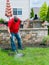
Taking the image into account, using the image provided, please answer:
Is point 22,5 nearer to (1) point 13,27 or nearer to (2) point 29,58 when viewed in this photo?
(1) point 13,27

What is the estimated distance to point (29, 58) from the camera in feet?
39.4

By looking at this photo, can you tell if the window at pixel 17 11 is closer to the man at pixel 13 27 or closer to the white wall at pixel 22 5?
the white wall at pixel 22 5

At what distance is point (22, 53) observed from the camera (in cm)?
1298

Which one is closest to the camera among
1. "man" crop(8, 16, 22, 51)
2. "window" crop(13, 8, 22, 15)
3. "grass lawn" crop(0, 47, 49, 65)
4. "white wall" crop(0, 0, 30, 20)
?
"grass lawn" crop(0, 47, 49, 65)

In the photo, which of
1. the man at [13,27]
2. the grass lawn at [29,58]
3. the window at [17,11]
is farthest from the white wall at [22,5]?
the grass lawn at [29,58]

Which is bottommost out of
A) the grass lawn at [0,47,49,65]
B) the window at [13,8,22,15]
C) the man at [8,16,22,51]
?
the window at [13,8,22,15]

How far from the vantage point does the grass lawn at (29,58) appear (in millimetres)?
11180

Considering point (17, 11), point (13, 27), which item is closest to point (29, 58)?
point (13, 27)

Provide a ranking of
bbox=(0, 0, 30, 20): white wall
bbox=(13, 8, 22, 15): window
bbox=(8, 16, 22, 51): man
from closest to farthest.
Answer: bbox=(8, 16, 22, 51): man < bbox=(0, 0, 30, 20): white wall < bbox=(13, 8, 22, 15): window

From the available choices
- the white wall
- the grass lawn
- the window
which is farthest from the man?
the window

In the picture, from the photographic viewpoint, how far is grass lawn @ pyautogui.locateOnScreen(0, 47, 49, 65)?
11.2 metres

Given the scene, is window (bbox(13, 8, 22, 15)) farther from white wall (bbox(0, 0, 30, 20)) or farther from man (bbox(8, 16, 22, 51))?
man (bbox(8, 16, 22, 51))

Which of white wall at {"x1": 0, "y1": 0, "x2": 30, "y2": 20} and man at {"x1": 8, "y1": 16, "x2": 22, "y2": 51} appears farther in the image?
white wall at {"x1": 0, "y1": 0, "x2": 30, "y2": 20}

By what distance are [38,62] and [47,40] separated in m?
4.69
